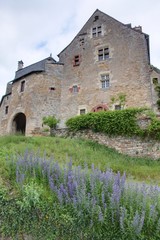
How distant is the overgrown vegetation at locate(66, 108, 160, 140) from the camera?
36.3 ft

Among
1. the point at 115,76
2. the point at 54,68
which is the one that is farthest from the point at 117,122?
the point at 54,68

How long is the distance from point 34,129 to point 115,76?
7541mm

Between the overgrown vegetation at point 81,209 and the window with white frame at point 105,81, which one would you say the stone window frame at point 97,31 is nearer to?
the window with white frame at point 105,81

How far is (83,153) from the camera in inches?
367

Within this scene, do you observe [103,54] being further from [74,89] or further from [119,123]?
[119,123]

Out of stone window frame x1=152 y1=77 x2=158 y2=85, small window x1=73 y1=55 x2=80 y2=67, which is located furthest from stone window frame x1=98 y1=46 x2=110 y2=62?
stone window frame x1=152 y1=77 x2=158 y2=85

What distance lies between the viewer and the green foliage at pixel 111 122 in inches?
463

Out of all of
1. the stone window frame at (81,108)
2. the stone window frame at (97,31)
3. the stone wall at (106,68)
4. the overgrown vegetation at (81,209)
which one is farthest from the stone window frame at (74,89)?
the overgrown vegetation at (81,209)

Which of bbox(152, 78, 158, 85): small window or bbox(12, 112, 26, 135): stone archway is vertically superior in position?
bbox(152, 78, 158, 85): small window

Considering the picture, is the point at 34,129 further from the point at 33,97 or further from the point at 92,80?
the point at 92,80

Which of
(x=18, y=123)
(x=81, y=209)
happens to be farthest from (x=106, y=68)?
(x=81, y=209)

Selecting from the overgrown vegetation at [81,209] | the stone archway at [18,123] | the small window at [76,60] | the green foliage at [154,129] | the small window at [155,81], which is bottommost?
the overgrown vegetation at [81,209]

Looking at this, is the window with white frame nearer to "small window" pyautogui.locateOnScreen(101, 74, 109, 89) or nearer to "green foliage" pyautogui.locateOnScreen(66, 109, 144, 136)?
"small window" pyautogui.locateOnScreen(101, 74, 109, 89)

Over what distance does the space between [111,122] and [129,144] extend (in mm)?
1543
